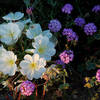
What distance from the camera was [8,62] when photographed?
124cm

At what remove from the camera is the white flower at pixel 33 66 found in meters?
1.23

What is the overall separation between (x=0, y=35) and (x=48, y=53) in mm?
370

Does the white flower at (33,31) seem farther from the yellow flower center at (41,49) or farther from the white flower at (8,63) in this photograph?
the white flower at (8,63)

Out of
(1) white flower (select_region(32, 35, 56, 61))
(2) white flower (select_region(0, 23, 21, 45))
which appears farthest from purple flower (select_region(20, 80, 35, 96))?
(2) white flower (select_region(0, 23, 21, 45))

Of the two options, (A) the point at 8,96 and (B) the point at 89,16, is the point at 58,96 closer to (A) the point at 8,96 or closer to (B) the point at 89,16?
(A) the point at 8,96

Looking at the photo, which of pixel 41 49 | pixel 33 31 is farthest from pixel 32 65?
pixel 33 31

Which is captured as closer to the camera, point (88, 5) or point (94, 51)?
point (94, 51)

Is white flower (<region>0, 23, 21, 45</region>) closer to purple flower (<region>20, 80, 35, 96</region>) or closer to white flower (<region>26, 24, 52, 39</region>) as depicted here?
white flower (<region>26, 24, 52, 39</region>)

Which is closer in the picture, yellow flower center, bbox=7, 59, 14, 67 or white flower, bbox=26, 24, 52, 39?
yellow flower center, bbox=7, 59, 14, 67

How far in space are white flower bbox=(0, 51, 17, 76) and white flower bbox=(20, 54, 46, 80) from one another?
63mm

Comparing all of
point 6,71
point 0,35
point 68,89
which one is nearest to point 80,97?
point 68,89

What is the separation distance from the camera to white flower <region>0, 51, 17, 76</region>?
121cm

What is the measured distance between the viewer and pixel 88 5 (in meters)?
2.37

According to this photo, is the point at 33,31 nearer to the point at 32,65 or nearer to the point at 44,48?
the point at 44,48
